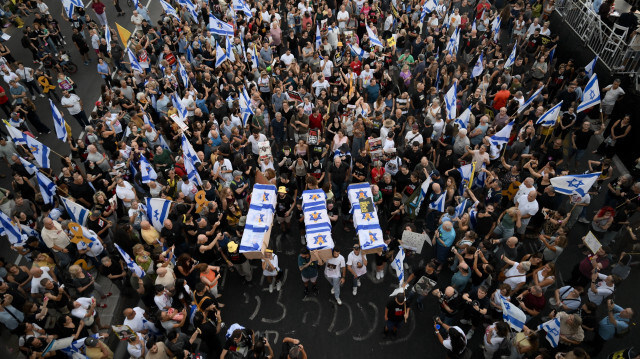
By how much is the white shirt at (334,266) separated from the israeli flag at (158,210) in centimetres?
428

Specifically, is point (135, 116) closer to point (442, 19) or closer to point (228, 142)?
point (228, 142)

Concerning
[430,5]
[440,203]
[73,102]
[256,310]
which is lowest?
[256,310]

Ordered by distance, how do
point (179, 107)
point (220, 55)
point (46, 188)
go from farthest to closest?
point (220, 55) → point (179, 107) → point (46, 188)

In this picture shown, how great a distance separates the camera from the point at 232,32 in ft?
54.0

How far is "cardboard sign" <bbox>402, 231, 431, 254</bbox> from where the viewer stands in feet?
31.9

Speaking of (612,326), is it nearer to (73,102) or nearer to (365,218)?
(365,218)

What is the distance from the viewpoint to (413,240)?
982 cm

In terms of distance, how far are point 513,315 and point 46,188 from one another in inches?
460

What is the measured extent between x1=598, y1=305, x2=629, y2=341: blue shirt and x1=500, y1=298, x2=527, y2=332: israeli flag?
66.1 inches

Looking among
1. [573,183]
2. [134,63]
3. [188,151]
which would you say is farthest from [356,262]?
[134,63]

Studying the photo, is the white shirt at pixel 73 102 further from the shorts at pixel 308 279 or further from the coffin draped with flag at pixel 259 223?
the shorts at pixel 308 279

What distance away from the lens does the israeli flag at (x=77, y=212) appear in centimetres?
1020

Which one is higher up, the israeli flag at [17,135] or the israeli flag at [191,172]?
the israeli flag at [191,172]

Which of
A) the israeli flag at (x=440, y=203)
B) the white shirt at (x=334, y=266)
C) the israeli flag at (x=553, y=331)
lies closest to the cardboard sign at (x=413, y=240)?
the israeli flag at (x=440, y=203)
